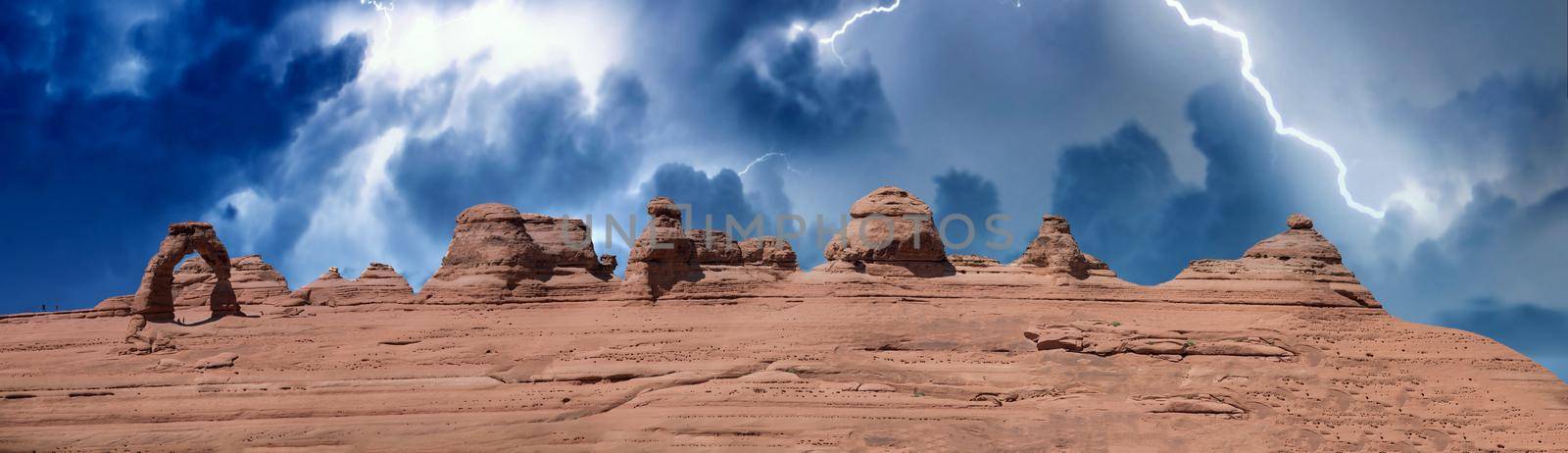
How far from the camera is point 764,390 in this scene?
1905 cm

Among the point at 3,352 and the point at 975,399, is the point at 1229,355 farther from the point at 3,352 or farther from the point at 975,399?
the point at 3,352

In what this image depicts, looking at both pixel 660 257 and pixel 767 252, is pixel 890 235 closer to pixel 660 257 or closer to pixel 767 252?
pixel 767 252

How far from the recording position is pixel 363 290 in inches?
926

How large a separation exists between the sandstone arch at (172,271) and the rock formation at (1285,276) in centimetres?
2640

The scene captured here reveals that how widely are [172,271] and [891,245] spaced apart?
63.7 ft

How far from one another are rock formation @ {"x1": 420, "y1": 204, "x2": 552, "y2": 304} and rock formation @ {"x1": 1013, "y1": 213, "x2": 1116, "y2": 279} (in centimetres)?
1361

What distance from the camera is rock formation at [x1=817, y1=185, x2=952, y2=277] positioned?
2350cm

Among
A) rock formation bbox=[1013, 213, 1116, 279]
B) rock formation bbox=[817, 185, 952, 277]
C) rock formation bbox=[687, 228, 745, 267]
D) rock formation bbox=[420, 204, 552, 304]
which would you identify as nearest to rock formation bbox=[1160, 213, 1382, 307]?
rock formation bbox=[1013, 213, 1116, 279]

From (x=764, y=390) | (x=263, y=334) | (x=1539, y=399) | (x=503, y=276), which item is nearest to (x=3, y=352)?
(x=263, y=334)

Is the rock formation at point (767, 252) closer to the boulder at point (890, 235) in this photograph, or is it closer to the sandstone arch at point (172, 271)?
the boulder at point (890, 235)

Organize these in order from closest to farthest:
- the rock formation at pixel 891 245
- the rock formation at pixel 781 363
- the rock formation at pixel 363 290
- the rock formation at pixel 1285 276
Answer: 1. the rock formation at pixel 781 363
2. the rock formation at pixel 363 290
3. the rock formation at pixel 891 245
4. the rock formation at pixel 1285 276

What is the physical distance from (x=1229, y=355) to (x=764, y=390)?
11.9m

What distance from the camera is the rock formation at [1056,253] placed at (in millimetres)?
24078

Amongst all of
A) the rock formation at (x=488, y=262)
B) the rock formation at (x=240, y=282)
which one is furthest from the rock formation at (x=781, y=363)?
the rock formation at (x=240, y=282)
